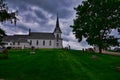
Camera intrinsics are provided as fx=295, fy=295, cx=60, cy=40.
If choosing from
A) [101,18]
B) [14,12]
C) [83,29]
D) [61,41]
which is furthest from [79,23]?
[61,41]

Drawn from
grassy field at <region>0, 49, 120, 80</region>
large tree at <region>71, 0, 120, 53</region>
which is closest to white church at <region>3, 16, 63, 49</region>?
large tree at <region>71, 0, 120, 53</region>

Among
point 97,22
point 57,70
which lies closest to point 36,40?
point 97,22

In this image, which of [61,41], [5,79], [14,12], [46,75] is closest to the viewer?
[5,79]

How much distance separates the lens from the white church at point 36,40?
179 metres

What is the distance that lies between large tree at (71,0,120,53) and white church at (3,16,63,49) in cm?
9411

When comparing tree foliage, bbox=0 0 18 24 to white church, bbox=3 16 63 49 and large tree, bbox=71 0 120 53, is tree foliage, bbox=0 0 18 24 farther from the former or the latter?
white church, bbox=3 16 63 49

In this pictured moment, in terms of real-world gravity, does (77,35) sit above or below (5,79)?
above

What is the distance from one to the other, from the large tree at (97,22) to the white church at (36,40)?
309ft

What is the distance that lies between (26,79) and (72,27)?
62.8m

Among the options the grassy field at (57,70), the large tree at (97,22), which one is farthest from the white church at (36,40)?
the grassy field at (57,70)

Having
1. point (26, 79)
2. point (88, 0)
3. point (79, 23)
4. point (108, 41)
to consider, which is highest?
point (88, 0)

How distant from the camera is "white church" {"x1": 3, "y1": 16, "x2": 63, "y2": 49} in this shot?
178875 millimetres

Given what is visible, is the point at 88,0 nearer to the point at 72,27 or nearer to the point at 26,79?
the point at 72,27

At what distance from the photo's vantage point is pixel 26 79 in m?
23.5
